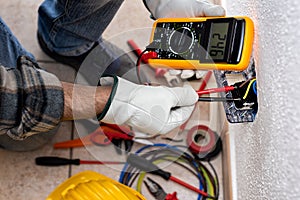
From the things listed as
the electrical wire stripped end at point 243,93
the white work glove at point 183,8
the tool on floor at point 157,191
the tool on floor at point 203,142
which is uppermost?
the white work glove at point 183,8

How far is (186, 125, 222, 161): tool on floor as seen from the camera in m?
1.06

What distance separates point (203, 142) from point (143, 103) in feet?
1.12

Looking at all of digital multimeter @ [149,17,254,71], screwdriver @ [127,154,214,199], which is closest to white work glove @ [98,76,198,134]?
digital multimeter @ [149,17,254,71]

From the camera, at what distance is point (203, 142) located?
1.07m

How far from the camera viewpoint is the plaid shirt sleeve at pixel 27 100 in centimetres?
68

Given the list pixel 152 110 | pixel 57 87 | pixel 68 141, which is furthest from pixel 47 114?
pixel 68 141

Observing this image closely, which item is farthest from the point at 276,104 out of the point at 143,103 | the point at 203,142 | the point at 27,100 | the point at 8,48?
the point at 8,48

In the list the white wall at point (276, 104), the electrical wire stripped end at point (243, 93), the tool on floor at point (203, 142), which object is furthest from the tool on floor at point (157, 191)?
the electrical wire stripped end at point (243, 93)

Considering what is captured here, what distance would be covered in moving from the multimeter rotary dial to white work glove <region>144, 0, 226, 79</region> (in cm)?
6

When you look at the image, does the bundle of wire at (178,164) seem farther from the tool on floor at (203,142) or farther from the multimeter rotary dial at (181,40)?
the multimeter rotary dial at (181,40)

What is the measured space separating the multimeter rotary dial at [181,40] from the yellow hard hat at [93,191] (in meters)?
0.31

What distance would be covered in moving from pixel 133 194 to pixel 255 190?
0.26 m

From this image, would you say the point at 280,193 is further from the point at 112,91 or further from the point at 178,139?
the point at 178,139

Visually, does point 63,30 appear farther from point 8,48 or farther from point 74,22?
point 8,48
